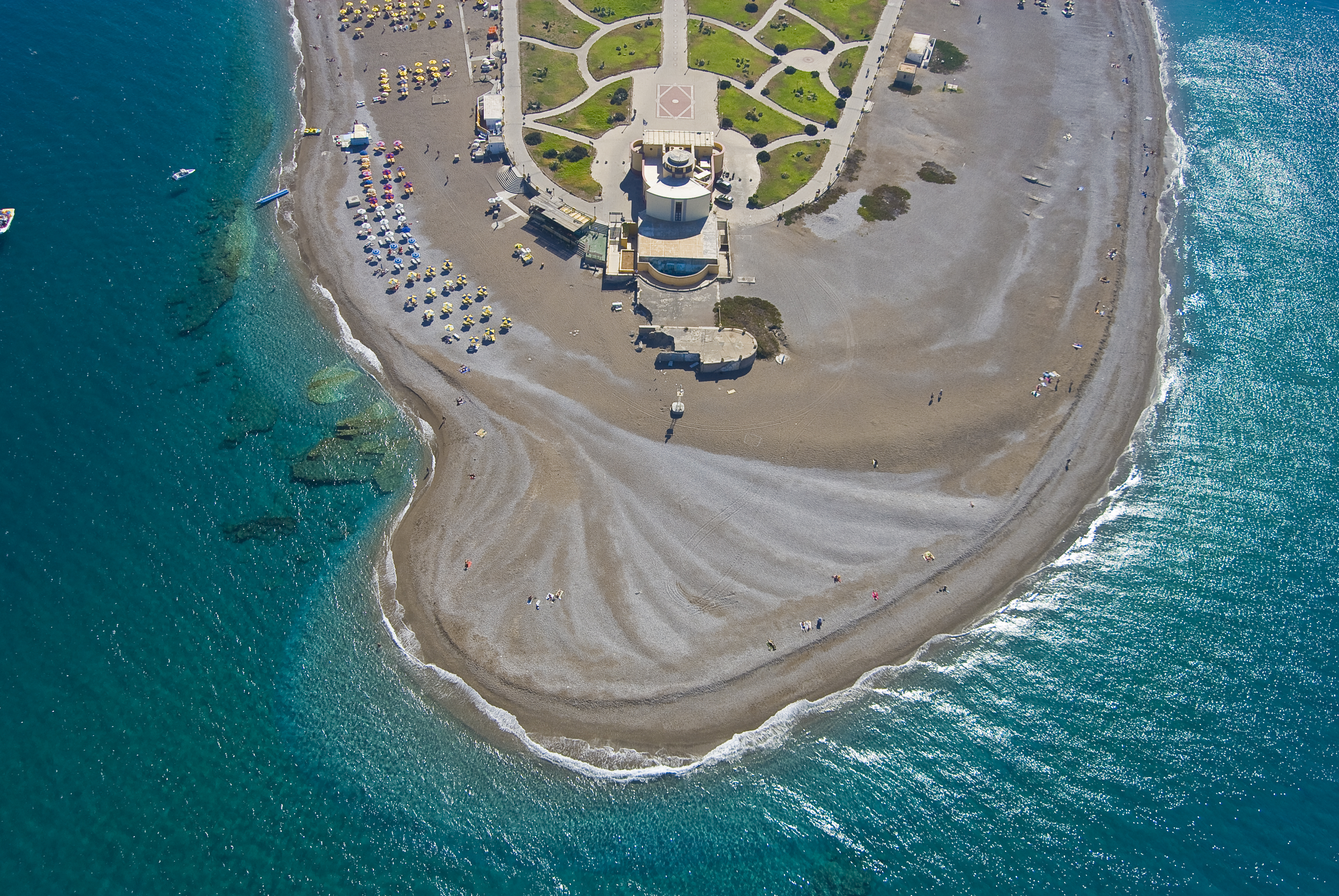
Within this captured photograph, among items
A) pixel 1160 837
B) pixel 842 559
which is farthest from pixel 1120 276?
pixel 1160 837

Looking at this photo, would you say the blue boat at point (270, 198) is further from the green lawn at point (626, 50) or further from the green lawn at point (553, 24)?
the green lawn at point (626, 50)

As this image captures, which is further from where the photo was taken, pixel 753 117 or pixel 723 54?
pixel 723 54

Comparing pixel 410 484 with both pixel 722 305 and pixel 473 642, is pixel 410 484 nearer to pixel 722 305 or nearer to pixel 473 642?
pixel 473 642

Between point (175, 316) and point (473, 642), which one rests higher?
point (175, 316)

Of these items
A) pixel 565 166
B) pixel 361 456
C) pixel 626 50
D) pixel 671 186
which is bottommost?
pixel 361 456

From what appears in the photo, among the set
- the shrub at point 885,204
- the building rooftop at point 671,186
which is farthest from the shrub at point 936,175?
the building rooftop at point 671,186

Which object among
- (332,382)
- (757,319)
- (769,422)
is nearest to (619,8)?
(757,319)

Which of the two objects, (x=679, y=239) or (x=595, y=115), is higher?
(x=595, y=115)

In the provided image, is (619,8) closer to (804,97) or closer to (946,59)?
(804,97)
